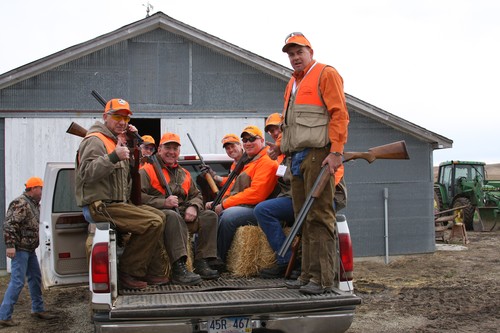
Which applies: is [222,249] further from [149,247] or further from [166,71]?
[166,71]

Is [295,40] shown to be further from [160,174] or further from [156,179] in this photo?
[156,179]

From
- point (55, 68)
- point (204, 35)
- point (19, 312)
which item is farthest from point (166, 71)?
point (19, 312)

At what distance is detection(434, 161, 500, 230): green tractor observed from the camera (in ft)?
72.4

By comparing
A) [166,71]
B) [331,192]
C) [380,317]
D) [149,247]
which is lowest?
[380,317]

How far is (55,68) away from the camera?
37.1 feet

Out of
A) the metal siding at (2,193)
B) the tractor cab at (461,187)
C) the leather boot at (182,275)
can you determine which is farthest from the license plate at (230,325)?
the tractor cab at (461,187)

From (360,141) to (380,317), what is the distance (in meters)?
5.43

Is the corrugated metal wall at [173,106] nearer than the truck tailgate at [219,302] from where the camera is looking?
No

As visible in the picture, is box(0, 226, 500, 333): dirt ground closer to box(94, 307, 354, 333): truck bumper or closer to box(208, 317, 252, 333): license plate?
box(94, 307, 354, 333): truck bumper

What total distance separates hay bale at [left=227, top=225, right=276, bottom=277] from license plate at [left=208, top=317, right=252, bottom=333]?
48.1 inches

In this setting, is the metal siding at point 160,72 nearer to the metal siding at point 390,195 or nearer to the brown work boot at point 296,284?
the metal siding at point 390,195

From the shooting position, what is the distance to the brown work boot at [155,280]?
5527 mm

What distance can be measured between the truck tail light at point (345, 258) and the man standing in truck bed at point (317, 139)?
0.53 ft

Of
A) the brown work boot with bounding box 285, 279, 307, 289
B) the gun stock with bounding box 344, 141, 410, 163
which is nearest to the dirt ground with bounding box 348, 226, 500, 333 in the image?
the brown work boot with bounding box 285, 279, 307, 289
